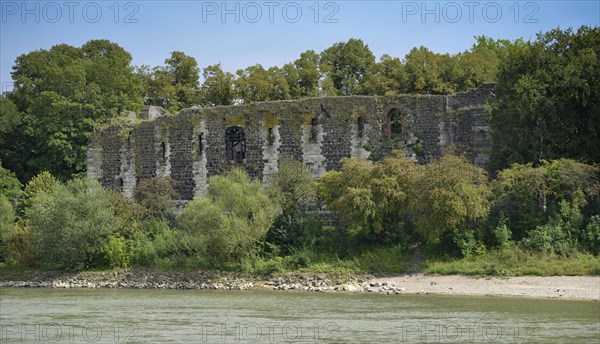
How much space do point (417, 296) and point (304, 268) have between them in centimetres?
675

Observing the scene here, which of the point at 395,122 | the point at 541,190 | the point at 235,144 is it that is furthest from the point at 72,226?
the point at 541,190

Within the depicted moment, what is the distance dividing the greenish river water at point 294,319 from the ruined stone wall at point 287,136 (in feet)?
41.3

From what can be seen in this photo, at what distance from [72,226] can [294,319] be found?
18.1m

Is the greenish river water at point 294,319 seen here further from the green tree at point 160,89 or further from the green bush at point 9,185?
the green tree at point 160,89

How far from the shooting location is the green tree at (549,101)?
155 ft

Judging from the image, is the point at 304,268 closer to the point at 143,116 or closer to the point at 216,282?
the point at 216,282

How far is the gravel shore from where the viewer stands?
41.8m

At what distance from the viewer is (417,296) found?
42.3 m

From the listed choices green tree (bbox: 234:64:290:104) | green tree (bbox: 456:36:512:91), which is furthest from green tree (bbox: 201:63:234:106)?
green tree (bbox: 456:36:512:91)

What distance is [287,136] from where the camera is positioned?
55.8 meters

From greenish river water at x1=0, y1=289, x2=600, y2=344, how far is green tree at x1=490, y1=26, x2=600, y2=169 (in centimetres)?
989

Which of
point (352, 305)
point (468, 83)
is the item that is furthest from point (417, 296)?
point (468, 83)

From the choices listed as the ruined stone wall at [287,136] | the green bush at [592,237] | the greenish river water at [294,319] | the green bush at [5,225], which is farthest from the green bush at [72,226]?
the green bush at [592,237]

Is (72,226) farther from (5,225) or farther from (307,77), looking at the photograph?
(307,77)
